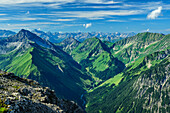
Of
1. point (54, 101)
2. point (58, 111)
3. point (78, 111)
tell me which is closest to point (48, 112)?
point (58, 111)

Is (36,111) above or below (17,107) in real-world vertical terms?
below

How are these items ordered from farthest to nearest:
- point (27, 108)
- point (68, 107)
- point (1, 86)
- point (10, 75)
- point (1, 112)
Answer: point (10, 75), point (68, 107), point (1, 86), point (27, 108), point (1, 112)

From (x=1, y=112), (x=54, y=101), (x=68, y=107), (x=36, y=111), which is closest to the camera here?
(x=1, y=112)

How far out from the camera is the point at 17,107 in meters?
32.2

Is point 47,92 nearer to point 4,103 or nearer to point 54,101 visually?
point 54,101

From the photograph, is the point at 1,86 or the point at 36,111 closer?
the point at 36,111

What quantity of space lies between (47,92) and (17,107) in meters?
51.1

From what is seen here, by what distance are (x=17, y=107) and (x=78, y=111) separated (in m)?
63.7

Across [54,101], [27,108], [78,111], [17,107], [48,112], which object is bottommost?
[78,111]

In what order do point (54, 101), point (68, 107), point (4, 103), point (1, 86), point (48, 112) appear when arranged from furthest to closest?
point (68, 107), point (54, 101), point (1, 86), point (48, 112), point (4, 103)

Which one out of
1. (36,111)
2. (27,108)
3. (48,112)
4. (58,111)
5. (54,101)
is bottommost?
(54,101)

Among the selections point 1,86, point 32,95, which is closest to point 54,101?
point 32,95

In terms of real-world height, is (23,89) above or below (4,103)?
below

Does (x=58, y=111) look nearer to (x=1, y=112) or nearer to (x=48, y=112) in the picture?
(x=48, y=112)
